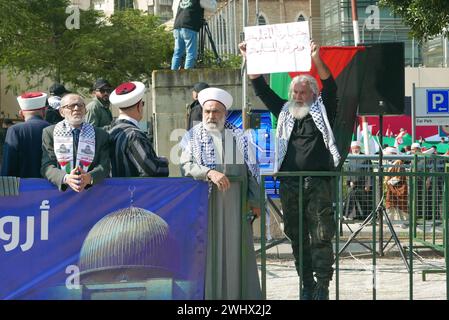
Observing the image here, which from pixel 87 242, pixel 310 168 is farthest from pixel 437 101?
pixel 87 242

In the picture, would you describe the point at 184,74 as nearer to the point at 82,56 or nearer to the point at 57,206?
the point at 57,206

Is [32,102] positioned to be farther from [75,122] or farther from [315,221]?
[315,221]

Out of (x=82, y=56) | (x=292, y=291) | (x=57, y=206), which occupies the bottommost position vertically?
(x=292, y=291)

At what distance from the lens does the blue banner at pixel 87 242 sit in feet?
23.5

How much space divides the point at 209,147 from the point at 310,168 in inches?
37.2

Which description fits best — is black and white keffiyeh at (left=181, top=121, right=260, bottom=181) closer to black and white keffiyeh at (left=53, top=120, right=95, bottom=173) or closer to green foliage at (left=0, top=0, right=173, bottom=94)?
black and white keffiyeh at (left=53, top=120, right=95, bottom=173)

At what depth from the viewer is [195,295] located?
738 cm

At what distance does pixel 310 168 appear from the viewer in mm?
7965

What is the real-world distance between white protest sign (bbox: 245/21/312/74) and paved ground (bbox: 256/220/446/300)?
89.8 inches

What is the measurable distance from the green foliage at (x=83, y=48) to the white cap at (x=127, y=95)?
2976 cm

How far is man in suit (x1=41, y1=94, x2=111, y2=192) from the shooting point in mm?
7258

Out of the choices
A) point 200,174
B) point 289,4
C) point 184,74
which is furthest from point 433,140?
point 289,4

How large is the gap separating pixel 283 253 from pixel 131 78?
1320 inches

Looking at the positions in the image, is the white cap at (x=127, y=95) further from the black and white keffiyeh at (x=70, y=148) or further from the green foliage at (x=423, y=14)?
the green foliage at (x=423, y=14)
